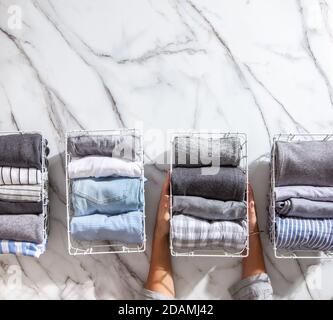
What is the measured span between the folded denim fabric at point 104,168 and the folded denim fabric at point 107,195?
22 mm

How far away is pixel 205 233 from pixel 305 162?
444 mm

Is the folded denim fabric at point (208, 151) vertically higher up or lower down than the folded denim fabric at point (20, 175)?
higher up

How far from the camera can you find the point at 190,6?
1.64 meters

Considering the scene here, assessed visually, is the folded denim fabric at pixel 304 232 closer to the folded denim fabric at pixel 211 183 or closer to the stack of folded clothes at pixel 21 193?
the folded denim fabric at pixel 211 183

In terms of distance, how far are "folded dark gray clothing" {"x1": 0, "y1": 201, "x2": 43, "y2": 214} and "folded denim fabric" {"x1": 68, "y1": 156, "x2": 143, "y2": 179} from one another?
177 mm

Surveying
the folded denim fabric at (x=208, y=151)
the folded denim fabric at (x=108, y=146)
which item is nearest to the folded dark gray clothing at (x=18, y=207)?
the folded denim fabric at (x=108, y=146)

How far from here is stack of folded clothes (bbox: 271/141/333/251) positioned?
1519 mm

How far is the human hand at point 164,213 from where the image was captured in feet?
5.20

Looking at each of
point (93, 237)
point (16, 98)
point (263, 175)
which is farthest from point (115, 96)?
point (263, 175)

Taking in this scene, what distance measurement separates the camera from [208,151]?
5.02 feet

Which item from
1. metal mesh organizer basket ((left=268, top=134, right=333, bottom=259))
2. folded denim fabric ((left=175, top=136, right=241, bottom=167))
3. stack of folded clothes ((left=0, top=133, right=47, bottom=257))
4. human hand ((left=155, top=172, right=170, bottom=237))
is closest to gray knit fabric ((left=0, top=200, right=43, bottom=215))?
stack of folded clothes ((left=0, top=133, right=47, bottom=257))

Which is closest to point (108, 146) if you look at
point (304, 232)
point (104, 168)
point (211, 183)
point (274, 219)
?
point (104, 168)

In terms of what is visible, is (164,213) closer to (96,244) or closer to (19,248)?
(96,244)
